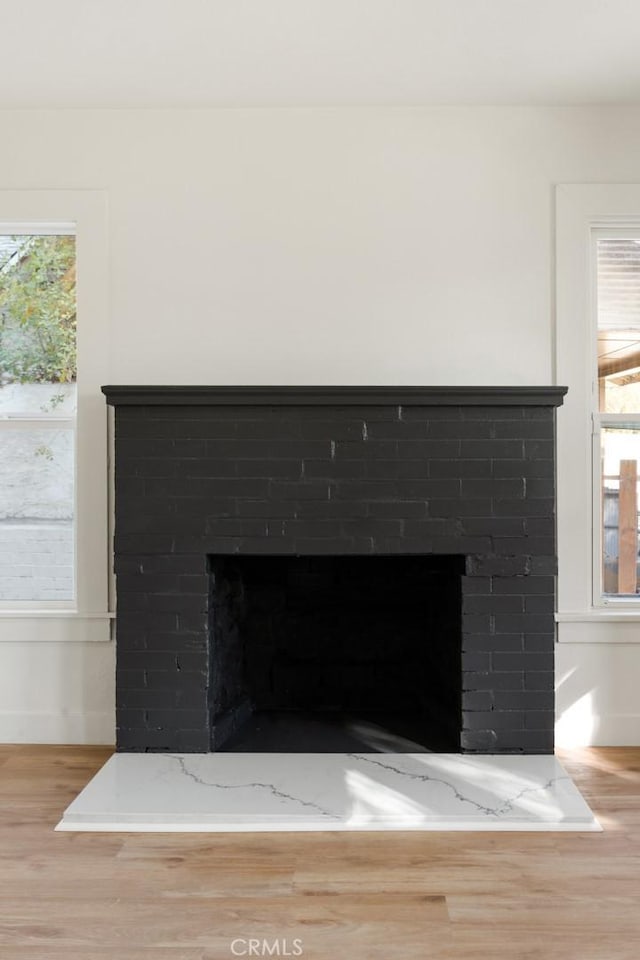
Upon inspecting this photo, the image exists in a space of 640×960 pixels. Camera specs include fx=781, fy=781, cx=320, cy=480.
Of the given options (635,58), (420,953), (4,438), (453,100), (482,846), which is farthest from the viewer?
(4,438)

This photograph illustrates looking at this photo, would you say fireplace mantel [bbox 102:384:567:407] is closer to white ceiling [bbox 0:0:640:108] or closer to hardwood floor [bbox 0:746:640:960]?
white ceiling [bbox 0:0:640:108]

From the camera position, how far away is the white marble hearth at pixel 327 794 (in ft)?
8.14

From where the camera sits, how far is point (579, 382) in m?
3.31

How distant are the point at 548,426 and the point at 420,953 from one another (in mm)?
1884

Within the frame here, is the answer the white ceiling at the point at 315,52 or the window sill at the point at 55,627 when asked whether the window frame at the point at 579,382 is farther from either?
the window sill at the point at 55,627

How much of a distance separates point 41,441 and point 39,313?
57cm

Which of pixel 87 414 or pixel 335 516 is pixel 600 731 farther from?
pixel 87 414

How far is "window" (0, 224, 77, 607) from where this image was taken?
3.43 m

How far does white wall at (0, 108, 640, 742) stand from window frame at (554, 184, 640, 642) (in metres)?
0.06

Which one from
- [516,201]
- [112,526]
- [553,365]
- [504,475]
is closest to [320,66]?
[516,201]

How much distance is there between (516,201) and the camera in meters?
3.30

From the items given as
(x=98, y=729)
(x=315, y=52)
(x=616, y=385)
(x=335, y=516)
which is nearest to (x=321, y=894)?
(x=335, y=516)

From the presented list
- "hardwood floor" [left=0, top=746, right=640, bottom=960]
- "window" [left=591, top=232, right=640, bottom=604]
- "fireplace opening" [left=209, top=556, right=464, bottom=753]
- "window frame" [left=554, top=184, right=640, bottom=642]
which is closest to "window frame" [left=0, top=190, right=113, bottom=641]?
"fireplace opening" [left=209, top=556, right=464, bottom=753]

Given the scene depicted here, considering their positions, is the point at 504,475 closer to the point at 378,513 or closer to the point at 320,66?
the point at 378,513
